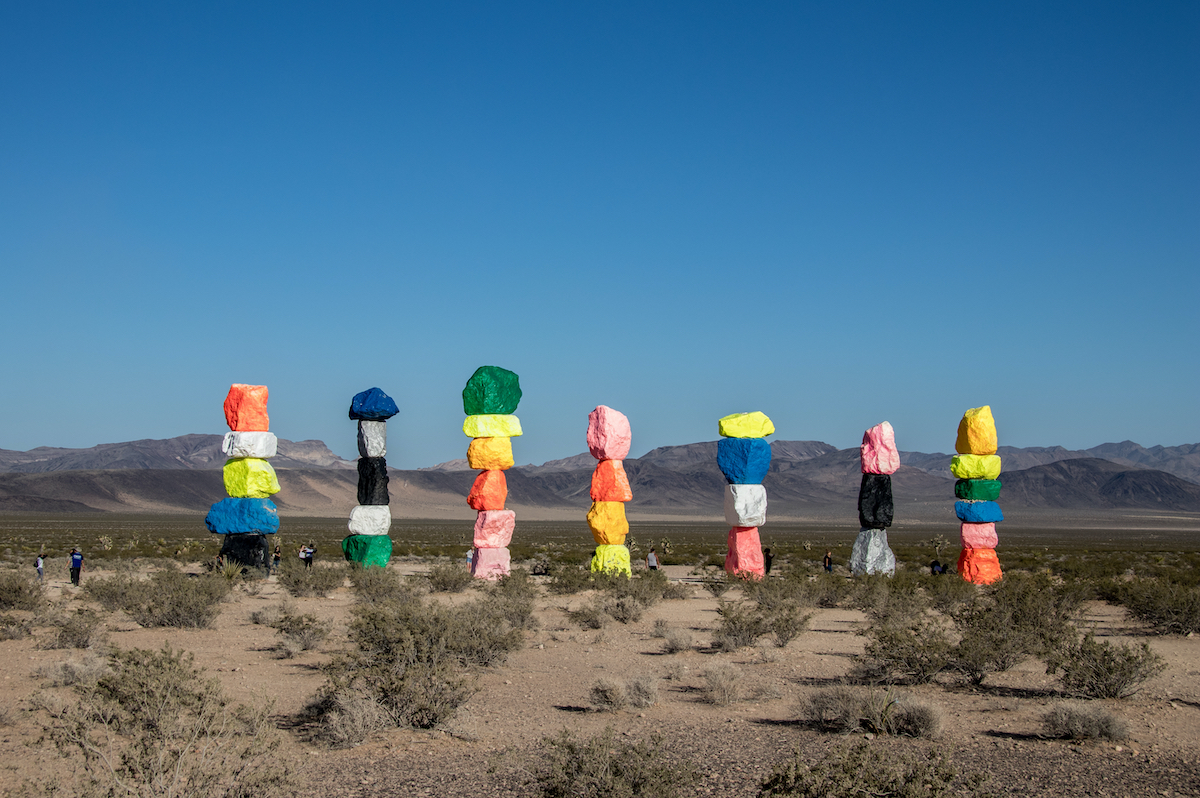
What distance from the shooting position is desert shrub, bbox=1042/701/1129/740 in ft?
26.8

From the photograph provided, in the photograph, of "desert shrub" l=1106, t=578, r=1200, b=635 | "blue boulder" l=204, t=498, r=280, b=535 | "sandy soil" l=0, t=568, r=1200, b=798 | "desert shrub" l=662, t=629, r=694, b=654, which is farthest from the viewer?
"blue boulder" l=204, t=498, r=280, b=535

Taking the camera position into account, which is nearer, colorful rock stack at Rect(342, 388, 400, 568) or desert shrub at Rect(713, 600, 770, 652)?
desert shrub at Rect(713, 600, 770, 652)

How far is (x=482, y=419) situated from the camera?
72.5 ft

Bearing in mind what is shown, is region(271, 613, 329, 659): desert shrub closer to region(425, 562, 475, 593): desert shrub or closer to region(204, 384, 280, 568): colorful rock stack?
region(425, 562, 475, 593): desert shrub

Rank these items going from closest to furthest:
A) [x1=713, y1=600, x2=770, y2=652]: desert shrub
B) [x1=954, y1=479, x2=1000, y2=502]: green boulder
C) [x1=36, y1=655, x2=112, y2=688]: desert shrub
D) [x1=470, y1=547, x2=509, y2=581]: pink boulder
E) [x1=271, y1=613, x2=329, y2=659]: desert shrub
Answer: [x1=36, y1=655, x2=112, y2=688]: desert shrub < [x1=271, y1=613, x2=329, y2=659]: desert shrub < [x1=713, y1=600, x2=770, y2=652]: desert shrub < [x1=470, y1=547, x2=509, y2=581]: pink boulder < [x1=954, y1=479, x2=1000, y2=502]: green boulder

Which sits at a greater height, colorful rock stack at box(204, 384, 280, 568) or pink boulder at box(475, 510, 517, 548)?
colorful rock stack at box(204, 384, 280, 568)

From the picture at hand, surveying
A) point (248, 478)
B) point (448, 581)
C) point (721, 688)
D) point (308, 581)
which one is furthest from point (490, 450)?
point (721, 688)

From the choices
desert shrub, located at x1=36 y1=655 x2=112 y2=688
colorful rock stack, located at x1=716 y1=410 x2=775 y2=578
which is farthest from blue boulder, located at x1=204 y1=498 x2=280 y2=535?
desert shrub, located at x1=36 y1=655 x2=112 y2=688

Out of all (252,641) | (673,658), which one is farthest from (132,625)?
(673,658)

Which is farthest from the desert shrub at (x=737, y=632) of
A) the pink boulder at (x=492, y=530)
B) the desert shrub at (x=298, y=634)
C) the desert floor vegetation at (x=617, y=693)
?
the pink boulder at (x=492, y=530)

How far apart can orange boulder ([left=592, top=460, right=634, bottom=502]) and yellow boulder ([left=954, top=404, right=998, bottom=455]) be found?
8618mm

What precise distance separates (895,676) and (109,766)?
827 cm

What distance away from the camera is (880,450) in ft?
74.8

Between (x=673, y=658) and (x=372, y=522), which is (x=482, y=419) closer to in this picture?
(x=372, y=522)
